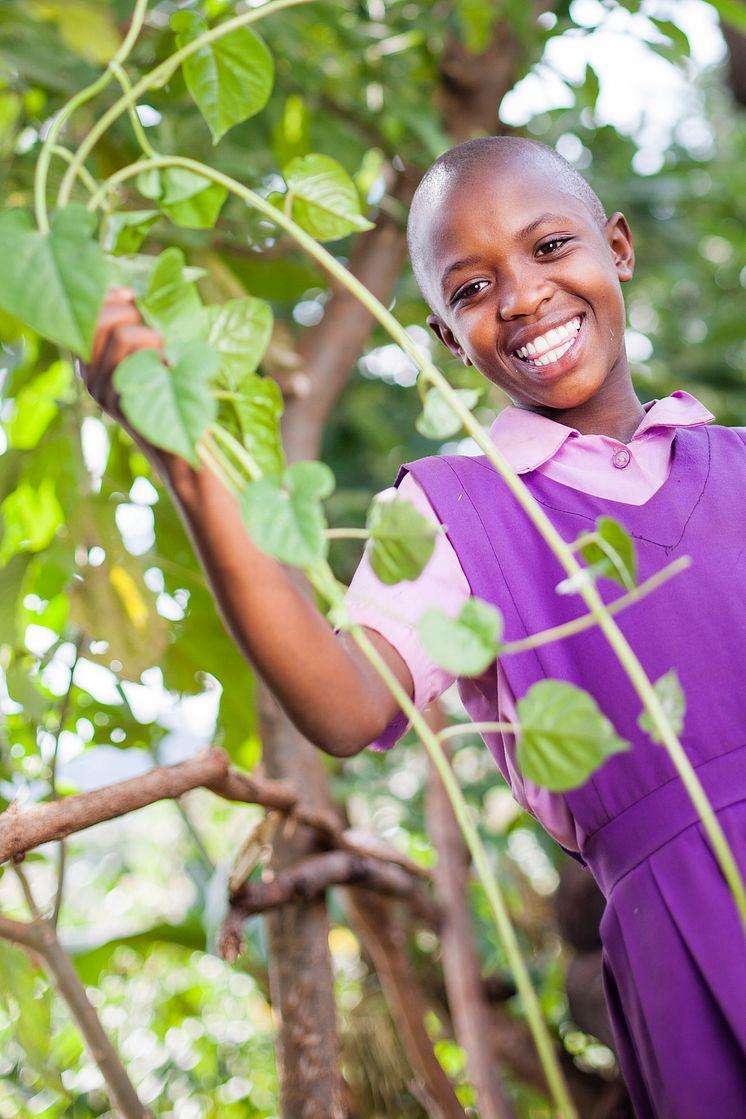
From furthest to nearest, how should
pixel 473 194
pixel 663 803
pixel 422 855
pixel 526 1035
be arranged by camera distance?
pixel 422 855, pixel 526 1035, pixel 473 194, pixel 663 803

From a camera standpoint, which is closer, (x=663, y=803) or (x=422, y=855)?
(x=663, y=803)

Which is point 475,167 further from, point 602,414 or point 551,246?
point 602,414

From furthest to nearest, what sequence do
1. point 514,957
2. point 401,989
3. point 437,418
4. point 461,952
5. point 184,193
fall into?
1. point 461,952
2. point 401,989
3. point 184,193
4. point 437,418
5. point 514,957

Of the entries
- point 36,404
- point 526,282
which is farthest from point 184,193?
point 36,404

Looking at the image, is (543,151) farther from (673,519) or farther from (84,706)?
(84,706)

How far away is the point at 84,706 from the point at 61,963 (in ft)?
1.05

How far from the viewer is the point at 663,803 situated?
0.69 metres

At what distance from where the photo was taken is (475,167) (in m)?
0.82

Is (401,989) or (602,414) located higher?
(602,414)

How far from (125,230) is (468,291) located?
0.26 m

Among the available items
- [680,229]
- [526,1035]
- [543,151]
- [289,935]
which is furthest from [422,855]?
[543,151]

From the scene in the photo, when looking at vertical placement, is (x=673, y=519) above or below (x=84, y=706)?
above

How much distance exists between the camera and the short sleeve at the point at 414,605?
28.2 inches

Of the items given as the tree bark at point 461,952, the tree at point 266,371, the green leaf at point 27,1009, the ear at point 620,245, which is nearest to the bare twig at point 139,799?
the tree at point 266,371
